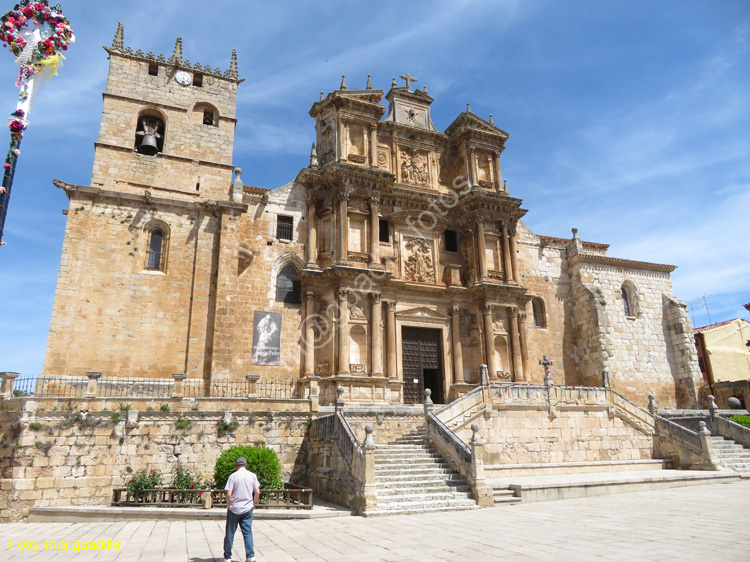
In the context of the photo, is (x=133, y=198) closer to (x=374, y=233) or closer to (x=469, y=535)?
(x=374, y=233)

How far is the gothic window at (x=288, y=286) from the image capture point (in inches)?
902

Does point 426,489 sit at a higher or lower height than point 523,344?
lower

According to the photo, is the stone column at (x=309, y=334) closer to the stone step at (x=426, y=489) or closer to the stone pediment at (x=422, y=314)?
the stone pediment at (x=422, y=314)

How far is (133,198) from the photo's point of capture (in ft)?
68.1

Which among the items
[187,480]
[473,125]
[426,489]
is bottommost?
[426,489]

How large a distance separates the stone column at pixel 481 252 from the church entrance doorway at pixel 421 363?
144 inches

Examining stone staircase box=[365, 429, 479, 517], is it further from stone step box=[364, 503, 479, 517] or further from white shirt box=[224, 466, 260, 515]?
white shirt box=[224, 466, 260, 515]

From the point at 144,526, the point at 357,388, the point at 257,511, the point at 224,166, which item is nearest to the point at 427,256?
the point at 357,388

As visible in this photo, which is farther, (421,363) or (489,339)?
(489,339)

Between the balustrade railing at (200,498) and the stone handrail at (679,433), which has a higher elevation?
the stone handrail at (679,433)

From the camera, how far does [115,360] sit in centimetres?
1878

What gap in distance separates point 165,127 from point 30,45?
565 inches

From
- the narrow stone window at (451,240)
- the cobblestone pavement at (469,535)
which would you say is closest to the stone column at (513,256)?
the narrow stone window at (451,240)

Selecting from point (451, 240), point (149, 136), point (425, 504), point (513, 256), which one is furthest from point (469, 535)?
point (149, 136)
